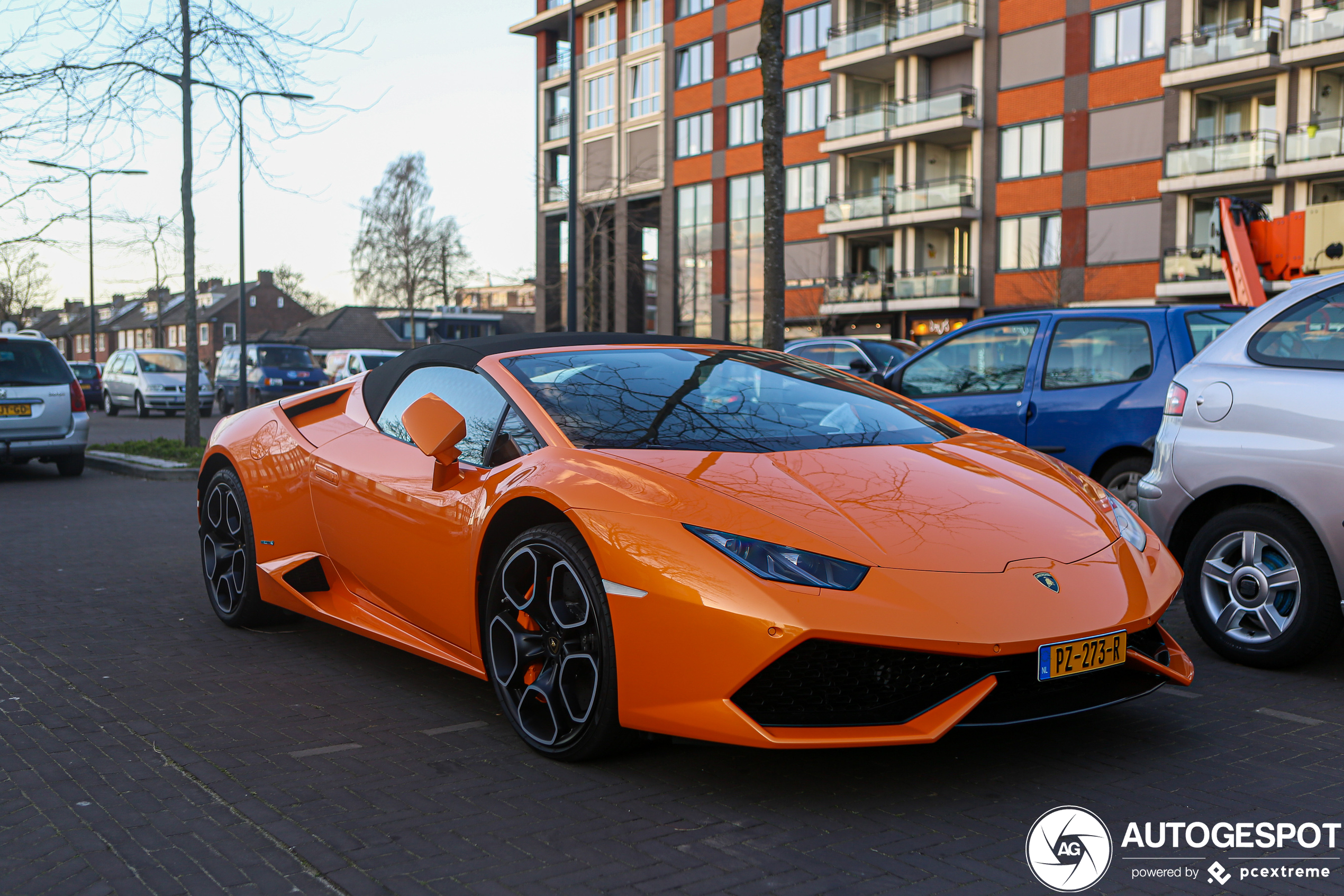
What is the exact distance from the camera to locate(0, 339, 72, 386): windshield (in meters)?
13.0

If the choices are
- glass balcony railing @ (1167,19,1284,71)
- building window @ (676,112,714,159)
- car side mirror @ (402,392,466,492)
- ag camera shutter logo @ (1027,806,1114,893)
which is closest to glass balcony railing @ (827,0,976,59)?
building window @ (676,112,714,159)

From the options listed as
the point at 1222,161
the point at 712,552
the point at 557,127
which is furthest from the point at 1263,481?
the point at 557,127

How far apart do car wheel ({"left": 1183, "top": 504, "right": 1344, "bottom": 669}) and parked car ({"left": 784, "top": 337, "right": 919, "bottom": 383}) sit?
37.9 feet

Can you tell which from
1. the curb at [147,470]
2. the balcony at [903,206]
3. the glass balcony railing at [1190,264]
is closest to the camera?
the curb at [147,470]

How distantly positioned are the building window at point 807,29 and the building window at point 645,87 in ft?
23.5

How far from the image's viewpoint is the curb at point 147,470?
1380 centimetres

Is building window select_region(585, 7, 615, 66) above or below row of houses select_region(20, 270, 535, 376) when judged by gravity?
above

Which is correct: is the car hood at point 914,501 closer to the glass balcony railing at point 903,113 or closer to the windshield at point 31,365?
the windshield at point 31,365

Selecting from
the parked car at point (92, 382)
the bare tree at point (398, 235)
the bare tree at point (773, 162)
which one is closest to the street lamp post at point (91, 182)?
the parked car at point (92, 382)

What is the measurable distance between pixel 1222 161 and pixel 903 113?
1213cm

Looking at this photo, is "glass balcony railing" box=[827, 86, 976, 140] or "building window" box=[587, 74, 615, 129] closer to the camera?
"glass balcony railing" box=[827, 86, 976, 140]

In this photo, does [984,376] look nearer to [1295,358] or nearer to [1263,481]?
[1295,358]

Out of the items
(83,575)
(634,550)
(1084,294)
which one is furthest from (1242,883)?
(1084,294)

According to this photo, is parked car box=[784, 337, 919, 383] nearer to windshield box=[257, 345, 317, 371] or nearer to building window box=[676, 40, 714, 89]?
windshield box=[257, 345, 317, 371]
